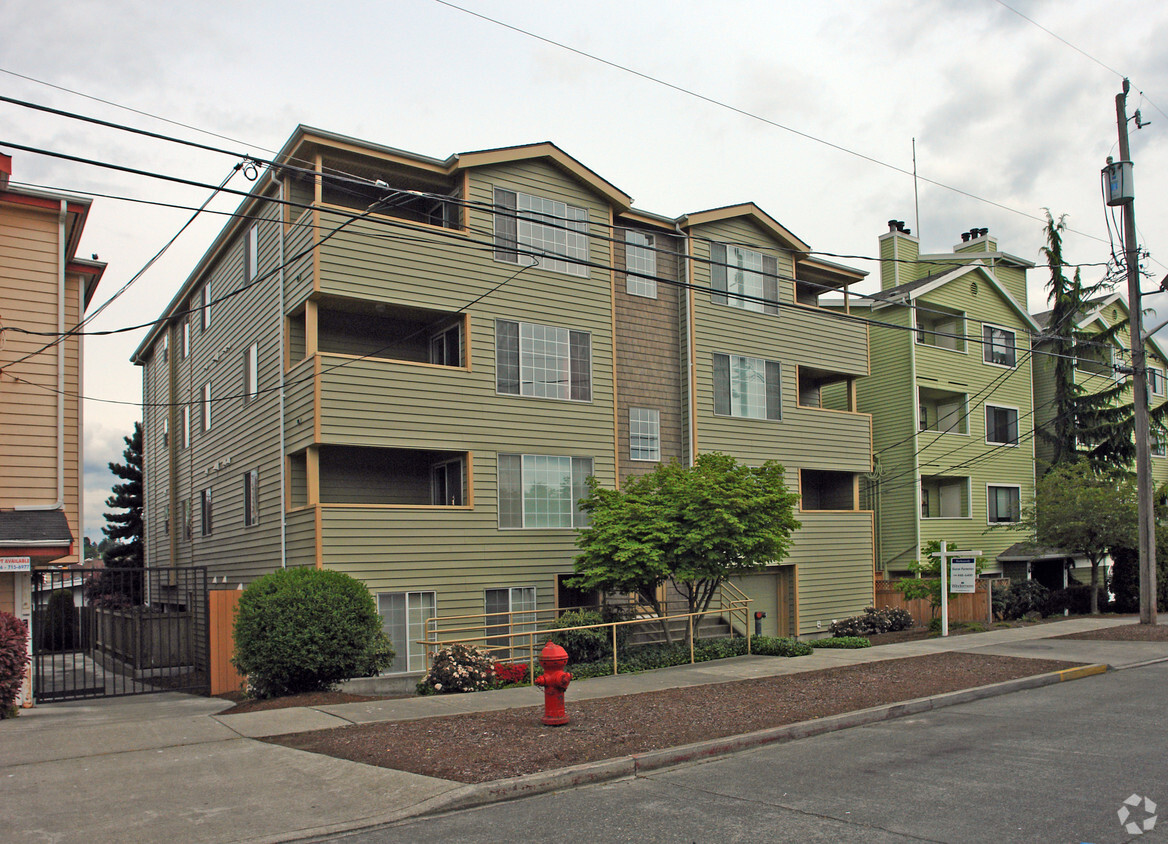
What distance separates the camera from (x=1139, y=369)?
2252 cm

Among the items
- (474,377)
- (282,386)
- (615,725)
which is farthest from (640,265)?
(615,725)

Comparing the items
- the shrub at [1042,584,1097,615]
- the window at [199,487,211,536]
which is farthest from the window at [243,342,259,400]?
Answer: the shrub at [1042,584,1097,615]

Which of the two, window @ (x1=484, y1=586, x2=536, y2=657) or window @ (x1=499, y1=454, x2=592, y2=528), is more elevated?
window @ (x1=499, y1=454, x2=592, y2=528)

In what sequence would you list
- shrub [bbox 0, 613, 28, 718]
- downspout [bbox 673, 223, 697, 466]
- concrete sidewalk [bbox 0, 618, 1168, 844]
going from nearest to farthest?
concrete sidewalk [bbox 0, 618, 1168, 844], shrub [bbox 0, 613, 28, 718], downspout [bbox 673, 223, 697, 466]

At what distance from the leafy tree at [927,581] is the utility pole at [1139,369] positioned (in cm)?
381

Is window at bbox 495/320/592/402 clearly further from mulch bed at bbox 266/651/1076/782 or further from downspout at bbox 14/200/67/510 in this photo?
mulch bed at bbox 266/651/1076/782

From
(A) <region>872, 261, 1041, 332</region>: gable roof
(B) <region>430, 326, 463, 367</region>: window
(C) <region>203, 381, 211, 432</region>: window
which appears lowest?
(C) <region>203, 381, 211, 432</region>: window

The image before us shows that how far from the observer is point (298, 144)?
19.0 meters

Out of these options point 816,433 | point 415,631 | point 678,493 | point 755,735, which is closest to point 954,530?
point 816,433

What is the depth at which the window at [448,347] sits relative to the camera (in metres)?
21.0

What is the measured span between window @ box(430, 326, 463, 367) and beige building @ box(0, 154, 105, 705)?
7.41 meters

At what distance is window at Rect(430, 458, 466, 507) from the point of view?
20.5m

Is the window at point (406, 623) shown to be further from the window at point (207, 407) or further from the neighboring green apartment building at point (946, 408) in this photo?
the neighboring green apartment building at point (946, 408)

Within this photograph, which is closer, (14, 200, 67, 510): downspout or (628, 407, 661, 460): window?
(14, 200, 67, 510): downspout
